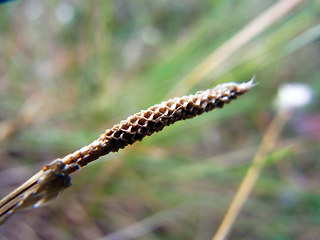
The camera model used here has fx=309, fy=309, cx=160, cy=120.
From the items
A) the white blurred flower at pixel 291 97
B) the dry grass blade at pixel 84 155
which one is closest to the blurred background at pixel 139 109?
the white blurred flower at pixel 291 97

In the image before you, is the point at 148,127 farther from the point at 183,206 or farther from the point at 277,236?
the point at 277,236

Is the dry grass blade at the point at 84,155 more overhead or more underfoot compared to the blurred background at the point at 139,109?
more underfoot

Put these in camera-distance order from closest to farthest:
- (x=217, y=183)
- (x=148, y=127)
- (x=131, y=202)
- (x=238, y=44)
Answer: (x=148, y=127) → (x=238, y=44) → (x=131, y=202) → (x=217, y=183)

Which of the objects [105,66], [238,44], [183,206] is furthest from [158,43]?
[183,206]

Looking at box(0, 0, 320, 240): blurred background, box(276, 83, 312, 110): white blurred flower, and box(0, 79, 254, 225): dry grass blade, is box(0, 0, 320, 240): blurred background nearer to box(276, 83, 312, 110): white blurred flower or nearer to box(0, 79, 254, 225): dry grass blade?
box(276, 83, 312, 110): white blurred flower

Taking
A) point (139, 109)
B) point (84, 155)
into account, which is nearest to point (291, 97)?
point (139, 109)

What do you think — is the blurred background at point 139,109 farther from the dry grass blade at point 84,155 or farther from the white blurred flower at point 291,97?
the dry grass blade at point 84,155

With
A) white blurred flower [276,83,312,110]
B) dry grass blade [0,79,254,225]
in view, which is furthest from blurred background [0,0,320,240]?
dry grass blade [0,79,254,225]

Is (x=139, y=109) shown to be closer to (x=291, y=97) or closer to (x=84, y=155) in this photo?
(x=291, y=97)
